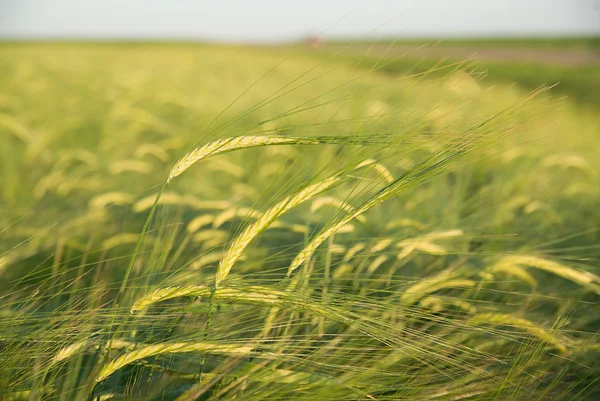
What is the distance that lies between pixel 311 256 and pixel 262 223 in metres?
0.28

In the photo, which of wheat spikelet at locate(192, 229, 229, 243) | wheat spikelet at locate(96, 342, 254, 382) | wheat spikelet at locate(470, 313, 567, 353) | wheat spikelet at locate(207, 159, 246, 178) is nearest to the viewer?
wheat spikelet at locate(96, 342, 254, 382)

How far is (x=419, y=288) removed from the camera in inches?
44.3

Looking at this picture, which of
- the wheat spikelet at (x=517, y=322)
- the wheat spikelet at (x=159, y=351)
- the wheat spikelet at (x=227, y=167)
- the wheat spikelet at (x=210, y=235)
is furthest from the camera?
the wheat spikelet at (x=227, y=167)

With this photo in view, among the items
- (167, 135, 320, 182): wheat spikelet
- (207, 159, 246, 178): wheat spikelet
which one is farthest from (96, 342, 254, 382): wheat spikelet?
(207, 159, 246, 178): wheat spikelet

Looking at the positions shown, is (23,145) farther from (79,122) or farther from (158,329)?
(158,329)

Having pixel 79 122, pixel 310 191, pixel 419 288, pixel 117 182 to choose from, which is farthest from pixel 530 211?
pixel 79 122

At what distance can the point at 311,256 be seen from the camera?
40.9 inches

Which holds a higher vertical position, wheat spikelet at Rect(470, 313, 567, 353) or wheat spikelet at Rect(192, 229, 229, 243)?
wheat spikelet at Rect(192, 229, 229, 243)

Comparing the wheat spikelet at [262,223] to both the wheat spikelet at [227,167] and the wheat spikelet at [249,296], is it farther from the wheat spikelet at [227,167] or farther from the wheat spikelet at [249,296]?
the wheat spikelet at [227,167]

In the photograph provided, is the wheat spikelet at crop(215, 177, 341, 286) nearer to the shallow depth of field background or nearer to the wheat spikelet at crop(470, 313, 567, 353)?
the shallow depth of field background

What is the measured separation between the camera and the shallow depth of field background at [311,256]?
0.78m

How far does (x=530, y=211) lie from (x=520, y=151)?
613 mm

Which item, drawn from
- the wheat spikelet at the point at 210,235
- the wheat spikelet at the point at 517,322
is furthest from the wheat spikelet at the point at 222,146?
the wheat spikelet at the point at 210,235

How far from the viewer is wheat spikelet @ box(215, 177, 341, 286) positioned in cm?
77
